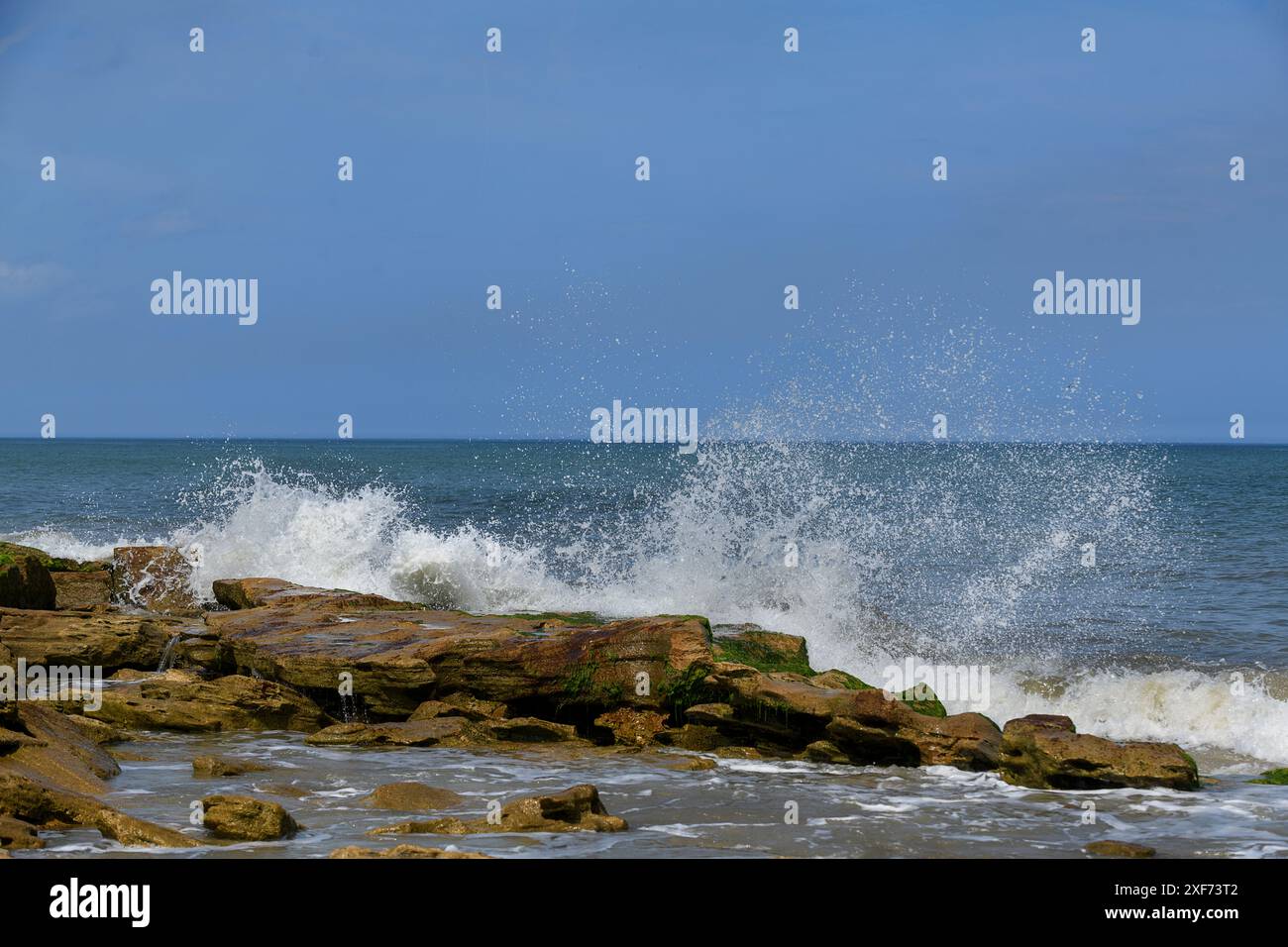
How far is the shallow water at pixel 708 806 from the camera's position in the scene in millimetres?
7426

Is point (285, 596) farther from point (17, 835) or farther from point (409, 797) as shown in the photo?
point (17, 835)

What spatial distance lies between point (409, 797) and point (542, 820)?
124cm

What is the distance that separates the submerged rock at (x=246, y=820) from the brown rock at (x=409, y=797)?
98 cm

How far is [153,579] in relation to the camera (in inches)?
756

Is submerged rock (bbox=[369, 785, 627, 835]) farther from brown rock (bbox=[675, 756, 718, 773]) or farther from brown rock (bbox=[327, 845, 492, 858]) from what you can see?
brown rock (bbox=[675, 756, 718, 773])

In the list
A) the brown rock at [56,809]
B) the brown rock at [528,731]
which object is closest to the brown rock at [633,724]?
A: the brown rock at [528,731]

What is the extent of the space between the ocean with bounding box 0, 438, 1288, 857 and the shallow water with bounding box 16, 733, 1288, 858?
0.11ft

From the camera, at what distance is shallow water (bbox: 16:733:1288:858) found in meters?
7.43

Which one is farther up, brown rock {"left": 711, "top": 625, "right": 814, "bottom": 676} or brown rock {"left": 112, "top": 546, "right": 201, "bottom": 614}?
brown rock {"left": 112, "top": 546, "right": 201, "bottom": 614}

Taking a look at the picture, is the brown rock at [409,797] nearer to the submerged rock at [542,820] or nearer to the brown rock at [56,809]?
the submerged rock at [542,820]

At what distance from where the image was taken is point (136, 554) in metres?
19.3

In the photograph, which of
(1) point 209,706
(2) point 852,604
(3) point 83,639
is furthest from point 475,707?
(2) point 852,604

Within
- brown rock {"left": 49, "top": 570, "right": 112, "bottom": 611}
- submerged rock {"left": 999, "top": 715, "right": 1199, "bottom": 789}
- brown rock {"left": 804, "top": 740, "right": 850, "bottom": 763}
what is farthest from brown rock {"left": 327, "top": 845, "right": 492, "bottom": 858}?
brown rock {"left": 49, "top": 570, "right": 112, "bottom": 611}
